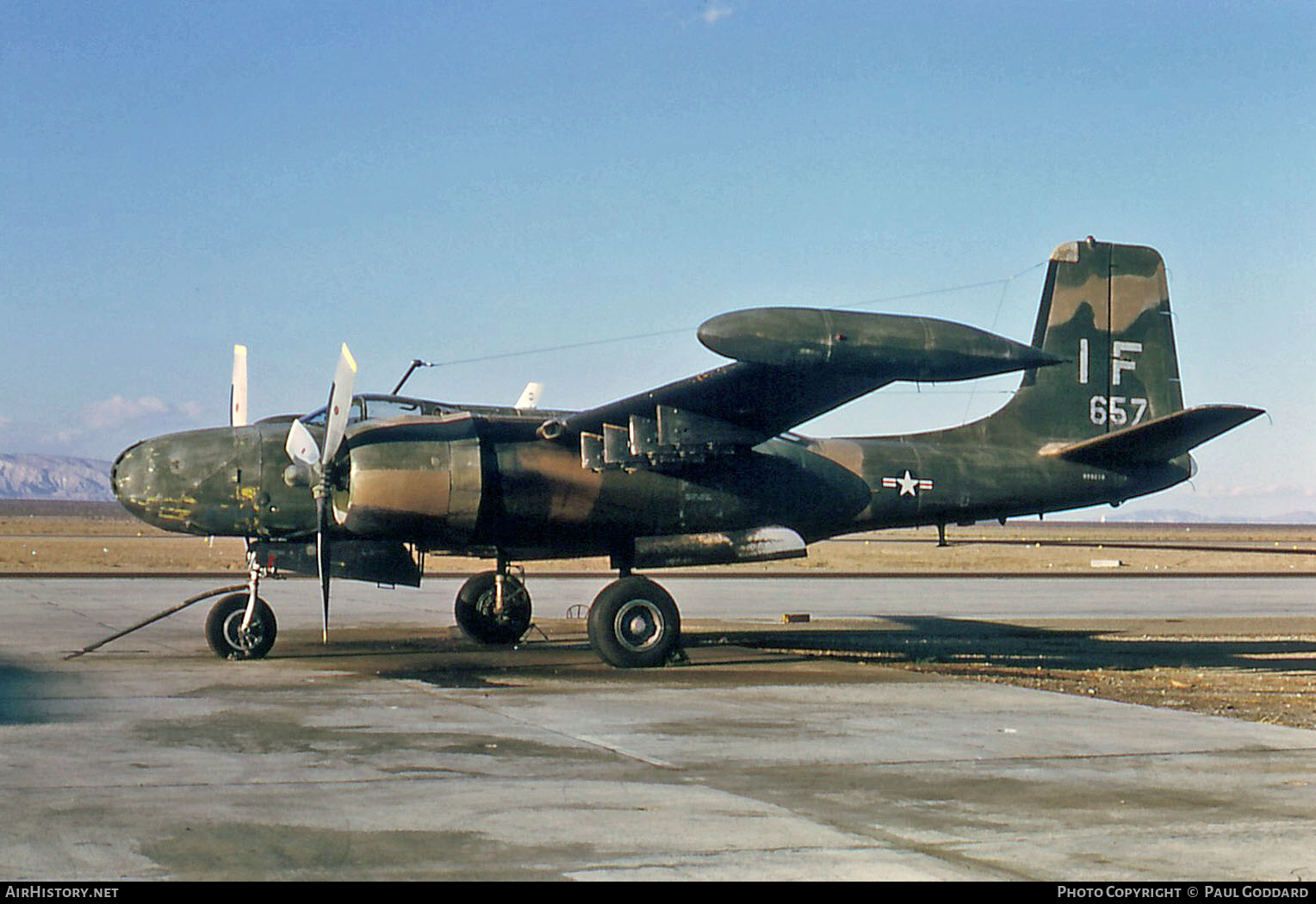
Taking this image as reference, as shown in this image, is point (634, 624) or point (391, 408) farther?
point (391, 408)

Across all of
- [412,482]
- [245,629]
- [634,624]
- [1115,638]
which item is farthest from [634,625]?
[1115,638]

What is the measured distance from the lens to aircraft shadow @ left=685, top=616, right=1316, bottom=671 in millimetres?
18969

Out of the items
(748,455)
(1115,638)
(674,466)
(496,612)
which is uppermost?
(748,455)

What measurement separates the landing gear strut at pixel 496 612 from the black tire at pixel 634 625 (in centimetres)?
334

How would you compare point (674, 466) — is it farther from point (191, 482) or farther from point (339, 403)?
point (191, 482)

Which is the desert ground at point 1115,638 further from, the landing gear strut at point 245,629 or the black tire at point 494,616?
the landing gear strut at point 245,629

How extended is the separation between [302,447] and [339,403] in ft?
2.71

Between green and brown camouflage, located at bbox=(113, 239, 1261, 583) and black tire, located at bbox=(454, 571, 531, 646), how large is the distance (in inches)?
56.3

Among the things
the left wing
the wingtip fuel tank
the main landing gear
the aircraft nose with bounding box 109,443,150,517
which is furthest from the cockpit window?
the wingtip fuel tank

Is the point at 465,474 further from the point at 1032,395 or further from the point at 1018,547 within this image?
the point at 1018,547

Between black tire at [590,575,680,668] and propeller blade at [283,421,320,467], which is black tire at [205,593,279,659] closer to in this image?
propeller blade at [283,421,320,467]

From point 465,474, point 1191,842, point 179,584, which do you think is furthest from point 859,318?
point 179,584

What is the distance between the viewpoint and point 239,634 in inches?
683

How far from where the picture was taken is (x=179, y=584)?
112 ft
